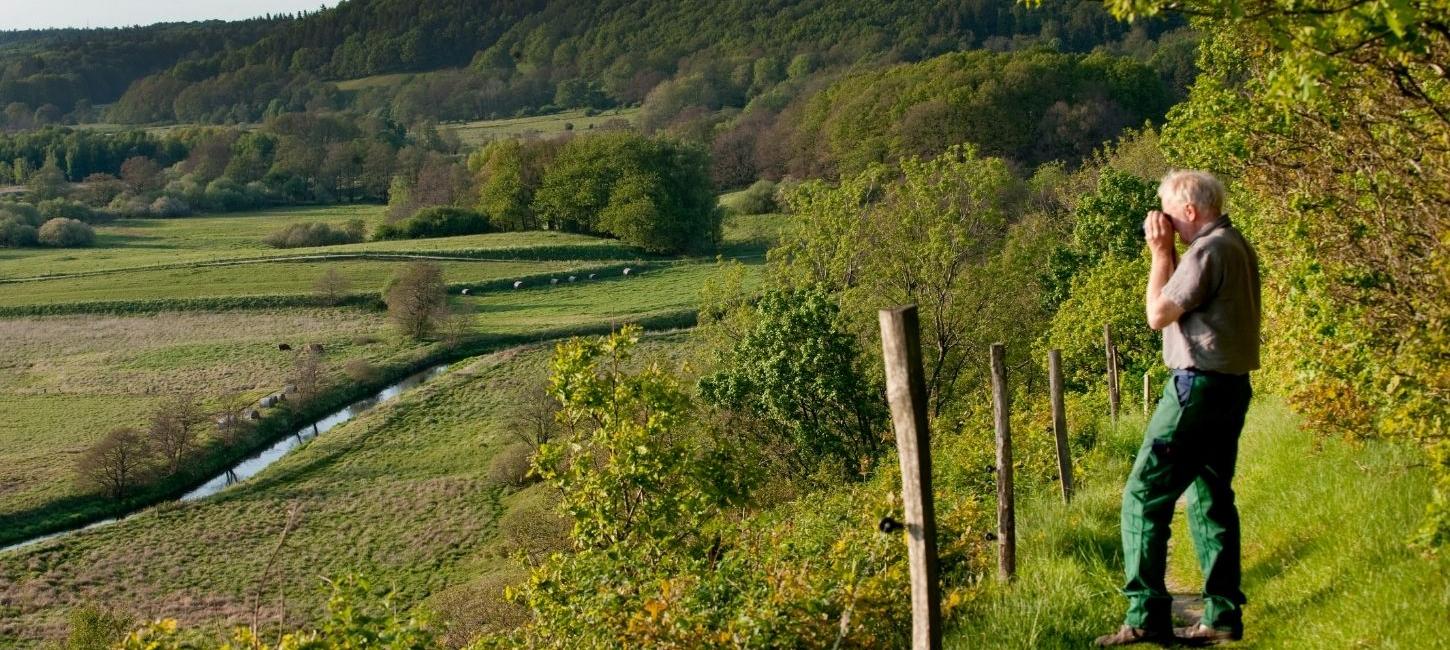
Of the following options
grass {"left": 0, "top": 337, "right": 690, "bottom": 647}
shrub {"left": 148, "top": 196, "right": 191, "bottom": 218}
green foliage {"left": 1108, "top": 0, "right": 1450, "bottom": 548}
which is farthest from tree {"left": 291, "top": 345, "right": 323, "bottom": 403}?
shrub {"left": 148, "top": 196, "right": 191, "bottom": 218}

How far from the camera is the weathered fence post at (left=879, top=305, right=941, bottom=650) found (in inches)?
239

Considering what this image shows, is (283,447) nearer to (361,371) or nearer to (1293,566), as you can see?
(361,371)

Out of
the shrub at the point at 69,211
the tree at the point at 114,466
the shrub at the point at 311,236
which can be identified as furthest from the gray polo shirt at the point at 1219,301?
the shrub at the point at 69,211

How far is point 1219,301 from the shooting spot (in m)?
6.41

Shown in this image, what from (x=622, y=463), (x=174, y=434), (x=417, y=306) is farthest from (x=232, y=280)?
(x=622, y=463)

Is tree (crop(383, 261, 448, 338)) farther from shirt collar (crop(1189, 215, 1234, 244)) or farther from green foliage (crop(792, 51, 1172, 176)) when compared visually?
shirt collar (crop(1189, 215, 1234, 244))

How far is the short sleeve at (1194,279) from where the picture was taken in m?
6.33

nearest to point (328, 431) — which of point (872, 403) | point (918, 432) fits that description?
point (872, 403)

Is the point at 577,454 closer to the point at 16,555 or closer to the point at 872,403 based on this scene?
the point at 872,403

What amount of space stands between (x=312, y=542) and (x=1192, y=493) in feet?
123

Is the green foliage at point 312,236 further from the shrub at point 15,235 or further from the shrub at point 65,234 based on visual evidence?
the shrub at point 15,235

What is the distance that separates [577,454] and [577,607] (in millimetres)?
3430

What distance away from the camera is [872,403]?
102 ft

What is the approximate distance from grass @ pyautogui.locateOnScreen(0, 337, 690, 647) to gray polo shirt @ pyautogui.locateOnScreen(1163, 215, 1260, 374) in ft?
83.5
